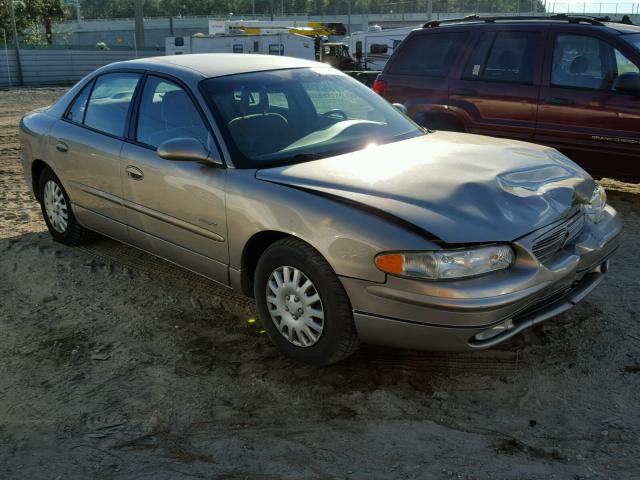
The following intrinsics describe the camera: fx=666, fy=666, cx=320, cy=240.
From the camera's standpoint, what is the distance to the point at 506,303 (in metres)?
3.13

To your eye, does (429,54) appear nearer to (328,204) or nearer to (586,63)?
(586,63)

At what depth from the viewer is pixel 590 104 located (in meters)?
6.50

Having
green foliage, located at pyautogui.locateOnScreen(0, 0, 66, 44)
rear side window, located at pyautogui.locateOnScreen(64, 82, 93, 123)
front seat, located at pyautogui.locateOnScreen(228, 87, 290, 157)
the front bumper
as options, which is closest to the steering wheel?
front seat, located at pyautogui.locateOnScreen(228, 87, 290, 157)

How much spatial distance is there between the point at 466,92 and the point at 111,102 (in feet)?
12.9

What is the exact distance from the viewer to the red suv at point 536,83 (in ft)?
21.0

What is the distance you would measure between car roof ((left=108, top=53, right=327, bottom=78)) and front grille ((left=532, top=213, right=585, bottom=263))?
2.20 m

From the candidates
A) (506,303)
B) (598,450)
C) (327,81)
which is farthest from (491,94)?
(598,450)

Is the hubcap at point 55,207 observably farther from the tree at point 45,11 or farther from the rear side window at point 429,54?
the tree at point 45,11

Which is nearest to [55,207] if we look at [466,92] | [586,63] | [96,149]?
[96,149]

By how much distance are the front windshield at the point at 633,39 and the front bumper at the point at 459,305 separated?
12.8 ft

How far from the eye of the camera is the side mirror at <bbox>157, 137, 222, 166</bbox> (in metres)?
3.79

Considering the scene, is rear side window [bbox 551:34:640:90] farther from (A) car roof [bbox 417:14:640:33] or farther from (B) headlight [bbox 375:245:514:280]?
(B) headlight [bbox 375:245:514:280]

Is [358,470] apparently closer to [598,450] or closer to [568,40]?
[598,450]

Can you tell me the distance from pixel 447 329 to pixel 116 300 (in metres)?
2.50
